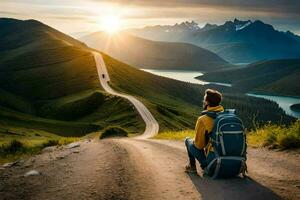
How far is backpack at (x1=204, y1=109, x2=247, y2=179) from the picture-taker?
35.6 ft

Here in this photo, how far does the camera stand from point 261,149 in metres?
16.7

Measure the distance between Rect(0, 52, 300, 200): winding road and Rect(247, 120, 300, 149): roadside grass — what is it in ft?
2.14

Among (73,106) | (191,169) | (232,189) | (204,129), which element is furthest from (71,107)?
(232,189)

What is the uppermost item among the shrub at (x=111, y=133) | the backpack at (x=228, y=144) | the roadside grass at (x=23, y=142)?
the backpack at (x=228, y=144)

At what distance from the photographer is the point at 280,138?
639 inches

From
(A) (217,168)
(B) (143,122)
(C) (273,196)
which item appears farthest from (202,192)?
(B) (143,122)

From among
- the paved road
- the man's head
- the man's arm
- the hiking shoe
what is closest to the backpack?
the man's arm

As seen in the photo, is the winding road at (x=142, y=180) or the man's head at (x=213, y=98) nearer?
the winding road at (x=142, y=180)

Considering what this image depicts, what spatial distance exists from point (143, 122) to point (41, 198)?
85.1 metres

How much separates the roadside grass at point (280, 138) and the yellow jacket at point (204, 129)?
17.3 feet

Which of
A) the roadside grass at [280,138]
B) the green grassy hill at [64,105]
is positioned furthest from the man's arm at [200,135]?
the green grassy hill at [64,105]

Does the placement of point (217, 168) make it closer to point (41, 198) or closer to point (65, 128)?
point (41, 198)

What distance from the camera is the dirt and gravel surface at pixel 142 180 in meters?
10.2

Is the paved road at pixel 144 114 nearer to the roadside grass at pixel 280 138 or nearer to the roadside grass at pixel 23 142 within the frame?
the roadside grass at pixel 23 142
